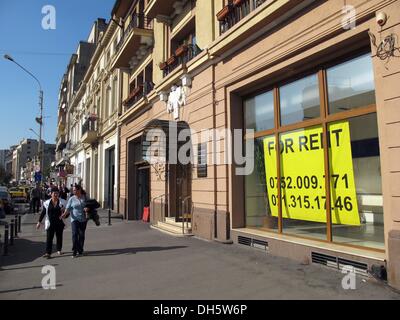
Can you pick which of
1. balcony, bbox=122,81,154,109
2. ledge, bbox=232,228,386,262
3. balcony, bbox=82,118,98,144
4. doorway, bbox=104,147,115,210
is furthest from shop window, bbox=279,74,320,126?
balcony, bbox=82,118,98,144

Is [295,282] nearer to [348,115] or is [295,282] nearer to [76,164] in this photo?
[348,115]

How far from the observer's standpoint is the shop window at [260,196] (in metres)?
9.35

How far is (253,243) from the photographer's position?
30.5ft

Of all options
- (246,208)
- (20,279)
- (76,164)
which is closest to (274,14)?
(246,208)

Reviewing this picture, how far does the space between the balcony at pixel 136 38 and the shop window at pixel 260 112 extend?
867cm

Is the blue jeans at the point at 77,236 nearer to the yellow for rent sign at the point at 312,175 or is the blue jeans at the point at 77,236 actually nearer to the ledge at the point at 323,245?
the ledge at the point at 323,245

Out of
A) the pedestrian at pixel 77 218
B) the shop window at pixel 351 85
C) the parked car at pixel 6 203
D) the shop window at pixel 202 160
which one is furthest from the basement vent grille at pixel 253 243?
the parked car at pixel 6 203

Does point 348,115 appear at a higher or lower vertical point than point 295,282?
higher

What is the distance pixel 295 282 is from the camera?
6297 millimetres

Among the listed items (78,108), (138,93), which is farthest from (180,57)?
(78,108)

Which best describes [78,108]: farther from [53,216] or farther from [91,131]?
[53,216]

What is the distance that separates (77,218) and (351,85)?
23.2ft

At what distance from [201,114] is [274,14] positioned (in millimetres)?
4217

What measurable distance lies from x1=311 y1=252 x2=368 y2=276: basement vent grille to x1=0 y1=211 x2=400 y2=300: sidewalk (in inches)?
5.9
